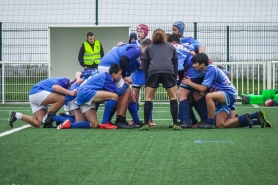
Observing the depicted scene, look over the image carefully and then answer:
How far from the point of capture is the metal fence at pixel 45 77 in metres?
20.2

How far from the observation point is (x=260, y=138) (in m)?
10.2

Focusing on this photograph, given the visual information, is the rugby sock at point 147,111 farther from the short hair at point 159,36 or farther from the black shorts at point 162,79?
the short hair at point 159,36

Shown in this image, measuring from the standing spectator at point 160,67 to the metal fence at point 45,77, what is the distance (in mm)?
8470

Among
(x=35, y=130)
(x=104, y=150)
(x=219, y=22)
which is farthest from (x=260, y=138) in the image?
(x=219, y=22)

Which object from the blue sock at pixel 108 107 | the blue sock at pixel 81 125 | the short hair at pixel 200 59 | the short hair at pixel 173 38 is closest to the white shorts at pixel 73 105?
the blue sock at pixel 81 125

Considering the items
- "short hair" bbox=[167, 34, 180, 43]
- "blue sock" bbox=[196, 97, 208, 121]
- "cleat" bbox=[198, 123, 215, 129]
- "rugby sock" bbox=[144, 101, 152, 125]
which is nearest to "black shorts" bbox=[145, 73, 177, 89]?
"rugby sock" bbox=[144, 101, 152, 125]

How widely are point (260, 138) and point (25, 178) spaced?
4.26 metres

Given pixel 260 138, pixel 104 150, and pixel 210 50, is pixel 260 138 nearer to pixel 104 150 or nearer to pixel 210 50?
pixel 104 150

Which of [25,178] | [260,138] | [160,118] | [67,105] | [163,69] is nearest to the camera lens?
[25,178]

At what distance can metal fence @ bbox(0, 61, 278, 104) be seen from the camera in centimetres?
2017

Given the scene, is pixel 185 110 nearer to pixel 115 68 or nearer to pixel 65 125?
pixel 115 68

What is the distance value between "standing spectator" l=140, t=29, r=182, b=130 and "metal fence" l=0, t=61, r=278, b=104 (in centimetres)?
847

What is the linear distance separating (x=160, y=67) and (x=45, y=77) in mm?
9189

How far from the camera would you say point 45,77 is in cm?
2031
